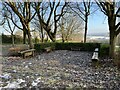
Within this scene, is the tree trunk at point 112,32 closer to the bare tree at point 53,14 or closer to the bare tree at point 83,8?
the bare tree at point 83,8

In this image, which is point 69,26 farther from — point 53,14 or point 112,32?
point 112,32

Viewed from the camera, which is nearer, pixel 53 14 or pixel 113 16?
pixel 113 16

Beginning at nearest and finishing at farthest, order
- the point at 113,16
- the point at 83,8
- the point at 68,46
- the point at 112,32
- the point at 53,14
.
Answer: the point at 113,16 → the point at 112,32 → the point at 68,46 → the point at 83,8 → the point at 53,14

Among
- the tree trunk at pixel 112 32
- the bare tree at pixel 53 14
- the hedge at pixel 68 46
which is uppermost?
the bare tree at pixel 53 14

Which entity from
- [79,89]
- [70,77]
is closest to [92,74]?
[70,77]

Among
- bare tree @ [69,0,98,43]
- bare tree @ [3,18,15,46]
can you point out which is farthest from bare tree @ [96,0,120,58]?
bare tree @ [3,18,15,46]

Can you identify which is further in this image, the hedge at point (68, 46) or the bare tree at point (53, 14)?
the bare tree at point (53, 14)

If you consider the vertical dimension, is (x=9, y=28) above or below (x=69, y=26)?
below

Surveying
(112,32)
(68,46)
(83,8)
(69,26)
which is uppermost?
(83,8)

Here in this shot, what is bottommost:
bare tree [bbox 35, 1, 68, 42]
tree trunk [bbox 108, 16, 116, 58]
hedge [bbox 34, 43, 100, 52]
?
hedge [bbox 34, 43, 100, 52]

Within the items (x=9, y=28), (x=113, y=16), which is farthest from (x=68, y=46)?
(x=9, y=28)

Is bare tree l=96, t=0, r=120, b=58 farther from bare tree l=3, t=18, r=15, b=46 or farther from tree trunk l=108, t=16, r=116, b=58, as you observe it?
bare tree l=3, t=18, r=15, b=46

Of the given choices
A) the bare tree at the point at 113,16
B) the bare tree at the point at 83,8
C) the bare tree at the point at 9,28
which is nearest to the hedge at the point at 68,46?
the bare tree at the point at 83,8

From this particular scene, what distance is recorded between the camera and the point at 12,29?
1214 cm
